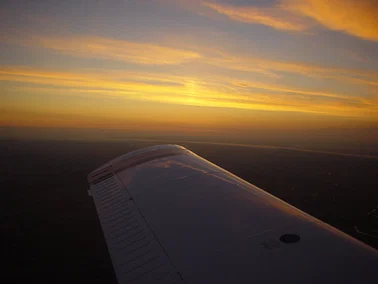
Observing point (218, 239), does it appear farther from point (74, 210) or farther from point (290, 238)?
point (74, 210)

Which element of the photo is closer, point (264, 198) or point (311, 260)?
point (311, 260)

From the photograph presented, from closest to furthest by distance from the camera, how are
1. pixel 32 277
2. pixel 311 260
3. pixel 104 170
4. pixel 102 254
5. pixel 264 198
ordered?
pixel 311 260
pixel 264 198
pixel 104 170
pixel 32 277
pixel 102 254

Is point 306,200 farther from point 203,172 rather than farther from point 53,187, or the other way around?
point 53,187

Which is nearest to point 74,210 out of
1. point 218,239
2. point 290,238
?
point 218,239

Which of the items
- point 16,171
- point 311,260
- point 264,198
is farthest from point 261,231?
point 16,171

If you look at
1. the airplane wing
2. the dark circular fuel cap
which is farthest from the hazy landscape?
the dark circular fuel cap

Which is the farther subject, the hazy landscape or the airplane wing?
the hazy landscape

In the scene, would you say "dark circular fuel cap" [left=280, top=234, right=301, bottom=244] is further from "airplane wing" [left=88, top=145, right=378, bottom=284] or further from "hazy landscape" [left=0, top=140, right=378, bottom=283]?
"hazy landscape" [left=0, top=140, right=378, bottom=283]

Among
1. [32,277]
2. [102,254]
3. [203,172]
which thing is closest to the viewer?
[203,172]
